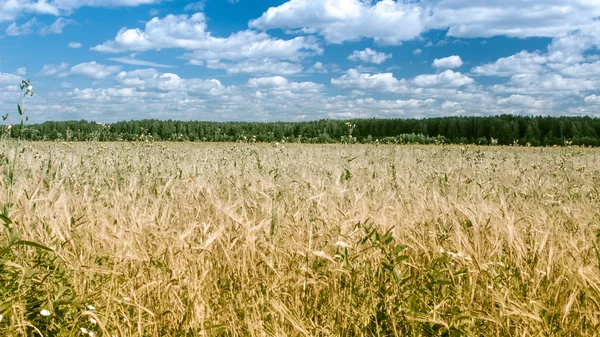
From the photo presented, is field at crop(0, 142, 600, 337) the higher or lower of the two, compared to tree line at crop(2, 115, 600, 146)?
lower

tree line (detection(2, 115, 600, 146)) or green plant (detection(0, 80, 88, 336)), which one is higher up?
tree line (detection(2, 115, 600, 146))

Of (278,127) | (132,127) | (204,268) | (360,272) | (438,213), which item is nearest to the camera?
(360,272)

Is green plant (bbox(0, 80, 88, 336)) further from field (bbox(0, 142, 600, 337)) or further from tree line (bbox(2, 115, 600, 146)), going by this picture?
tree line (bbox(2, 115, 600, 146))

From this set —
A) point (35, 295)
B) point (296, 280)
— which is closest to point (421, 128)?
point (296, 280)

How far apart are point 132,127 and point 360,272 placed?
74.7 metres

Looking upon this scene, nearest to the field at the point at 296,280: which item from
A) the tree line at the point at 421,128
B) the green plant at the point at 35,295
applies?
the green plant at the point at 35,295

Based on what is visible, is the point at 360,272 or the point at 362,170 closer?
the point at 360,272

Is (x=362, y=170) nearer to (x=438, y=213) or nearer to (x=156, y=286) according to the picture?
(x=438, y=213)

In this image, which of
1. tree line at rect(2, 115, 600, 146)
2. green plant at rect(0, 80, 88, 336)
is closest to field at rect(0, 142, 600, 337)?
green plant at rect(0, 80, 88, 336)

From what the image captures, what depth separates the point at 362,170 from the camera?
24.8 ft

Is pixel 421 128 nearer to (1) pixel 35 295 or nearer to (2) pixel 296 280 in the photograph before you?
(2) pixel 296 280

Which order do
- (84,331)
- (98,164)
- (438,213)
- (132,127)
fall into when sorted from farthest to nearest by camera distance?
(132,127)
(98,164)
(438,213)
(84,331)

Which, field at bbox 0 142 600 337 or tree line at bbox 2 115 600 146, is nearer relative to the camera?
field at bbox 0 142 600 337

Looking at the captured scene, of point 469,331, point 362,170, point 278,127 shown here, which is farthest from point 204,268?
point 278,127
